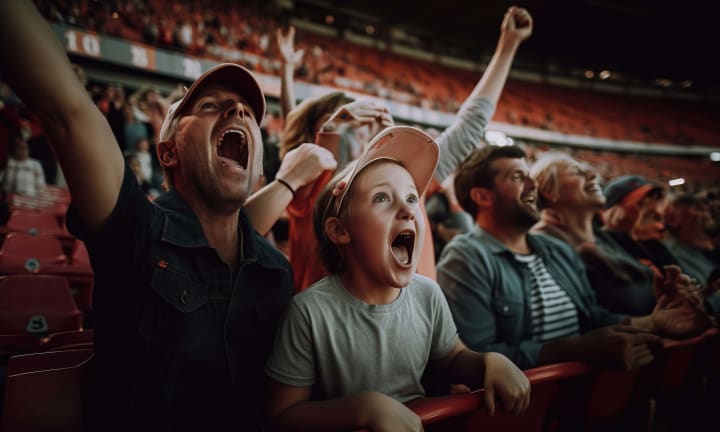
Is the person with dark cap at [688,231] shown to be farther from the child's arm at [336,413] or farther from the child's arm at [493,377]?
the child's arm at [336,413]

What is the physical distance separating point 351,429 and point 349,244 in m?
0.46

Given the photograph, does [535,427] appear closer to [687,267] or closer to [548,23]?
[687,267]

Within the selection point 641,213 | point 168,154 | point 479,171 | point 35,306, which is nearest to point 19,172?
point 35,306

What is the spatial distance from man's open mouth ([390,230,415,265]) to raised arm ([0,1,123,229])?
67 centimetres

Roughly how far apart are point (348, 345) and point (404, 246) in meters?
0.31

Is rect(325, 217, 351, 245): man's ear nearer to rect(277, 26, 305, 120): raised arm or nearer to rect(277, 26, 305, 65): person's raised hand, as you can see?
rect(277, 26, 305, 120): raised arm

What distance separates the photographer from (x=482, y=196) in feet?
5.85

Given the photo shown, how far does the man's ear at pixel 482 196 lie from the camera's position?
175 cm

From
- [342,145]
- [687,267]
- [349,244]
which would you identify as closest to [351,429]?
[349,244]

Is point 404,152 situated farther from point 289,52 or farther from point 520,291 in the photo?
point 289,52

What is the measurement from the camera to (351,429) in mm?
838

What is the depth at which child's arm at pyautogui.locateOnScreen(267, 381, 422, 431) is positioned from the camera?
0.81m

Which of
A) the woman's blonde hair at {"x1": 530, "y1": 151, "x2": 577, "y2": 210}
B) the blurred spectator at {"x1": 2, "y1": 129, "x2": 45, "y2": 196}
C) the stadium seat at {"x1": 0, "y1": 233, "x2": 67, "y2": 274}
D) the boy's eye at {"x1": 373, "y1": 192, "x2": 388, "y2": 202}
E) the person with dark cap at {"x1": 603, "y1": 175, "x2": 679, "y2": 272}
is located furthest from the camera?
the blurred spectator at {"x1": 2, "y1": 129, "x2": 45, "y2": 196}

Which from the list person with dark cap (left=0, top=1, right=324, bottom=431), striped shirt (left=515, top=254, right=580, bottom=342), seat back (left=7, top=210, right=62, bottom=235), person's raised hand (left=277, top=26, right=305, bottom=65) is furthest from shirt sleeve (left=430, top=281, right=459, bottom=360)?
seat back (left=7, top=210, right=62, bottom=235)
